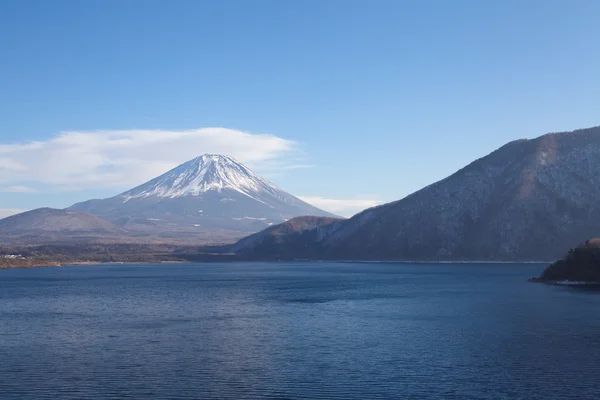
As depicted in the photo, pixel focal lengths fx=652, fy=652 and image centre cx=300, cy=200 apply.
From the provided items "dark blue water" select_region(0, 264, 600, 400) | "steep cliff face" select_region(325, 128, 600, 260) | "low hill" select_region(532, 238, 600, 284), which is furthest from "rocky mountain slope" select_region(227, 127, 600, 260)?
"dark blue water" select_region(0, 264, 600, 400)

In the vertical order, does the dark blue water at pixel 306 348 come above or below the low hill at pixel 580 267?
below

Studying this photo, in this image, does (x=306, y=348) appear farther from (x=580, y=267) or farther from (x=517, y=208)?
(x=517, y=208)

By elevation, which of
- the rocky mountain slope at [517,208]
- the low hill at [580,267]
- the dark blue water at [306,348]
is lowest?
the dark blue water at [306,348]

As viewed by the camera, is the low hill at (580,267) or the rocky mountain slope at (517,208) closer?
the low hill at (580,267)

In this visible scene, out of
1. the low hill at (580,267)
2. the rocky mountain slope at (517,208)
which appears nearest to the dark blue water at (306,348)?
the low hill at (580,267)

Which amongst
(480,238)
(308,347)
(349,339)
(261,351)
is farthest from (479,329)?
(480,238)

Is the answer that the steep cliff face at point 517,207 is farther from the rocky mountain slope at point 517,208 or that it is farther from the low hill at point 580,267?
the low hill at point 580,267

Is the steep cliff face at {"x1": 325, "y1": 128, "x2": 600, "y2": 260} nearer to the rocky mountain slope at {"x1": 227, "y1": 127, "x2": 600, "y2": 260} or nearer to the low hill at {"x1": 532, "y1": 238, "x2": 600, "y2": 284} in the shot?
the rocky mountain slope at {"x1": 227, "y1": 127, "x2": 600, "y2": 260}
